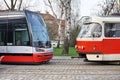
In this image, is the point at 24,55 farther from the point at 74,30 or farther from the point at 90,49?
the point at 74,30

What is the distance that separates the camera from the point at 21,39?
66.7 ft

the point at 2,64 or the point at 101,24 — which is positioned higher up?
the point at 101,24

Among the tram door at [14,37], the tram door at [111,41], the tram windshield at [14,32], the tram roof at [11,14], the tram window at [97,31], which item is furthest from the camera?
the tram roof at [11,14]

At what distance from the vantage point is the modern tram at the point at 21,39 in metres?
20.1

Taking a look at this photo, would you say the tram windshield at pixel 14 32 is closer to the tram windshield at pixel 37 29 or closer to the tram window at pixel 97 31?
the tram windshield at pixel 37 29

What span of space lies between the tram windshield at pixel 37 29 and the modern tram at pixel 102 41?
1.96m

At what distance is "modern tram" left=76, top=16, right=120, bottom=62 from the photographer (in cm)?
1994

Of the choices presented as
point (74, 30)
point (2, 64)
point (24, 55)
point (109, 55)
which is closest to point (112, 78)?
point (109, 55)

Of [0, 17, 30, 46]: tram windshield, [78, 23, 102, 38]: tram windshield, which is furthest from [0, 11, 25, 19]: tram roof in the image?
[78, 23, 102, 38]: tram windshield

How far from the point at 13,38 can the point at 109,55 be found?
5.01 meters

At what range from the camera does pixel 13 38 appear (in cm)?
2045

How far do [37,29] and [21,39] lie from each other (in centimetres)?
109

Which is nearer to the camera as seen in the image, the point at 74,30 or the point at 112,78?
the point at 112,78

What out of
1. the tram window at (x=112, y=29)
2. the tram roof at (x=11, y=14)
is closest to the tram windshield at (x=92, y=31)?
the tram window at (x=112, y=29)
